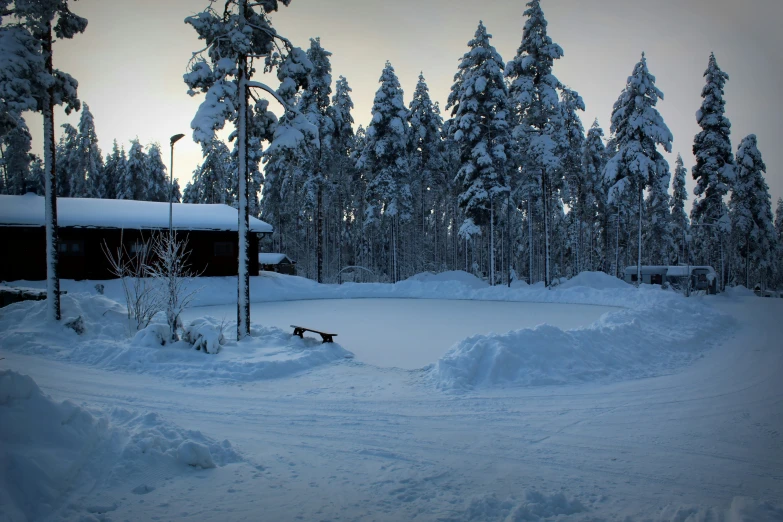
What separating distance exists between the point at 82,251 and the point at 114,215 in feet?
8.85

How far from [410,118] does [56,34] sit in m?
26.9

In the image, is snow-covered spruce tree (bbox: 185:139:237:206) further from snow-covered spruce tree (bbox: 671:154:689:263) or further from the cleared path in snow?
snow-covered spruce tree (bbox: 671:154:689:263)

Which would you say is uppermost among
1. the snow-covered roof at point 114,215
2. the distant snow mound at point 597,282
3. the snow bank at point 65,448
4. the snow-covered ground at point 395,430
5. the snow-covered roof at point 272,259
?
the snow-covered roof at point 114,215

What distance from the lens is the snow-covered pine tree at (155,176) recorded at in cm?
4909

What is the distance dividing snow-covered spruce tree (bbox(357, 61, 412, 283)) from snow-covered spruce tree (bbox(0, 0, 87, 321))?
839 inches

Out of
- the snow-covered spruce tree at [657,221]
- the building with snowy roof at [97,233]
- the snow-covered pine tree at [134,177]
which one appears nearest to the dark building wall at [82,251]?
the building with snowy roof at [97,233]

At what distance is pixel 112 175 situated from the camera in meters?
50.6

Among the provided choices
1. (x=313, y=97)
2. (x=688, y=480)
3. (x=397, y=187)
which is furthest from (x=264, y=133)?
(x=397, y=187)

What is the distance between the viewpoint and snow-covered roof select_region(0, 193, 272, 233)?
24.4 metres

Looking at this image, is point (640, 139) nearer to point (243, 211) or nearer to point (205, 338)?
point (243, 211)

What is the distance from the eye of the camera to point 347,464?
4891mm

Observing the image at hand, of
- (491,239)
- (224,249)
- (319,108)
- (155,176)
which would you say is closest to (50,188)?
(224,249)

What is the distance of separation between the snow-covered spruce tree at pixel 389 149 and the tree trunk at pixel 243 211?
2038 centimetres

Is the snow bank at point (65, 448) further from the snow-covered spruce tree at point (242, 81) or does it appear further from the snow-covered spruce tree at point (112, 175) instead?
the snow-covered spruce tree at point (112, 175)
